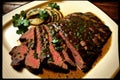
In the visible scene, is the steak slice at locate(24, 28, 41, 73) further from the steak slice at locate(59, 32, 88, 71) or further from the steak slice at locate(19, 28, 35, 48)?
the steak slice at locate(59, 32, 88, 71)

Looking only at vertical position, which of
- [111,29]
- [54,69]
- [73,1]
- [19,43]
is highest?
[73,1]

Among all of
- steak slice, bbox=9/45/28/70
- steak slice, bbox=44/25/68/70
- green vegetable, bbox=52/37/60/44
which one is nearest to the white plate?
steak slice, bbox=9/45/28/70

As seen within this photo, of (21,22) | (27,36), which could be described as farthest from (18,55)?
(21,22)

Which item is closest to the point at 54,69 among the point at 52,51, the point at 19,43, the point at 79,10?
the point at 52,51

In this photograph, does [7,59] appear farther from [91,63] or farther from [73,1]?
[73,1]

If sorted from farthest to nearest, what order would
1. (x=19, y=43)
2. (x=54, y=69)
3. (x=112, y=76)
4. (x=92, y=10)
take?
1. (x=92, y=10)
2. (x=19, y=43)
3. (x=54, y=69)
4. (x=112, y=76)

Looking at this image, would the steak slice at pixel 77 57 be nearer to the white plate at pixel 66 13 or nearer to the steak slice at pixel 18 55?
the white plate at pixel 66 13

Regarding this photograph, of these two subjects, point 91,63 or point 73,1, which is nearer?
point 91,63
